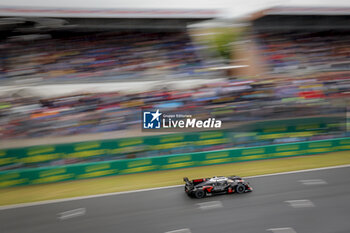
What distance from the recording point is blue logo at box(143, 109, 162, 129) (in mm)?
14688

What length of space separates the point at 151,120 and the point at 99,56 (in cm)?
559

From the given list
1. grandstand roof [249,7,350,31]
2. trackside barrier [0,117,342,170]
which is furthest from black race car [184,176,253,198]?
grandstand roof [249,7,350,31]

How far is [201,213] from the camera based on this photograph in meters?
8.77

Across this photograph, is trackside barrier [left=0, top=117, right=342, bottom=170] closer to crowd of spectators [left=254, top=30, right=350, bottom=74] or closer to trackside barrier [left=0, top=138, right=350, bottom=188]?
trackside barrier [left=0, top=138, right=350, bottom=188]

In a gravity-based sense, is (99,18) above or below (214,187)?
above

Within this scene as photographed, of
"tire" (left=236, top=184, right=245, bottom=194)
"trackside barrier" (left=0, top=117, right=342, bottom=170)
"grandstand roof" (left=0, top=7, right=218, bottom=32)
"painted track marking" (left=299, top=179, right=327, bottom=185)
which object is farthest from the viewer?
"grandstand roof" (left=0, top=7, right=218, bottom=32)

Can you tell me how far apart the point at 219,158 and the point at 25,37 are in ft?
40.3

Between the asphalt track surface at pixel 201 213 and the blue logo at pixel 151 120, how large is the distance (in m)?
4.55

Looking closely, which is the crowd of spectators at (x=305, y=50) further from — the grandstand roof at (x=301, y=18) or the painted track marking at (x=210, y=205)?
the painted track marking at (x=210, y=205)

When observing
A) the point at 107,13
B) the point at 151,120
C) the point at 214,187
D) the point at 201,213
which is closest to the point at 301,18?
the point at 107,13

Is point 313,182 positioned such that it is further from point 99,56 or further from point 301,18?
point 301,18

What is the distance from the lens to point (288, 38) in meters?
20.2

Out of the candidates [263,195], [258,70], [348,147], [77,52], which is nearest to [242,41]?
[258,70]

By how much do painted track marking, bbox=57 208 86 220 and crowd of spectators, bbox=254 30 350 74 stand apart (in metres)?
13.2
